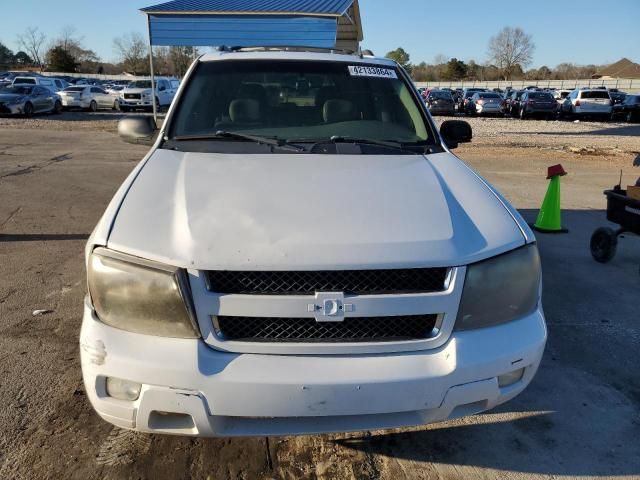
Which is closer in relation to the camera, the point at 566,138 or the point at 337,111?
the point at 337,111

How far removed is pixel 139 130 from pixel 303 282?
2258mm

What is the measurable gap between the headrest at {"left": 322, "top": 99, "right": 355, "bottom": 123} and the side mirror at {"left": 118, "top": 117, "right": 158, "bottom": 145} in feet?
4.02

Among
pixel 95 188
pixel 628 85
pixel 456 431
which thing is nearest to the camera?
pixel 456 431

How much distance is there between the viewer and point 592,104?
28.9m

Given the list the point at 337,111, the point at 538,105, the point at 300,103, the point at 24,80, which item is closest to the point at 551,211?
the point at 337,111

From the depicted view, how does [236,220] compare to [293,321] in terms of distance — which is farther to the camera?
[236,220]

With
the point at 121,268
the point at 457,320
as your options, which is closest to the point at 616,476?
the point at 457,320

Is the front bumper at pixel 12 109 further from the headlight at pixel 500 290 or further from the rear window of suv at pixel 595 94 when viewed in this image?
the rear window of suv at pixel 595 94

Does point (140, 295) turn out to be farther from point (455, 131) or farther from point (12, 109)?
point (12, 109)

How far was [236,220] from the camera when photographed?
2.27 m

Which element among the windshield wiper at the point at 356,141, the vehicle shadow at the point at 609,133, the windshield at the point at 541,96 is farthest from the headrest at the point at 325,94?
the windshield at the point at 541,96

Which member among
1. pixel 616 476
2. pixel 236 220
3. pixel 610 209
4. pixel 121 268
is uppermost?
pixel 236 220

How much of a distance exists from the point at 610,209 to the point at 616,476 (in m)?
3.67

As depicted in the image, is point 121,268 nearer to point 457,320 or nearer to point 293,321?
point 293,321
